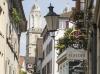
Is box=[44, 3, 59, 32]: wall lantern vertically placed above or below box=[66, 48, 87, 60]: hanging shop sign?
above

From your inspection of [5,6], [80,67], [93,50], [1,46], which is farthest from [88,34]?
[5,6]

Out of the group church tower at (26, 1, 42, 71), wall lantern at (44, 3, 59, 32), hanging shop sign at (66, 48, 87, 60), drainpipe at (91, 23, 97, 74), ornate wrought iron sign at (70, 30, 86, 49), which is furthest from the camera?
church tower at (26, 1, 42, 71)

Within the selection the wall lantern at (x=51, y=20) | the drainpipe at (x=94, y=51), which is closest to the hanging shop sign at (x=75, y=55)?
the drainpipe at (x=94, y=51)

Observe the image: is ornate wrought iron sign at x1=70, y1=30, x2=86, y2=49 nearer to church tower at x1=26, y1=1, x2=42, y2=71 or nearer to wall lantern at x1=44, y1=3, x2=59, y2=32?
wall lantern at x1=44, y1=3, x2=59, y2=32

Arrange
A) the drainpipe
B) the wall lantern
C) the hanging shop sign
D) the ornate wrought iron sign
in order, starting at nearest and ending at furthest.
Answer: the wall lantern, the drainpipe, the hanging shop sign, the ornate wrought iron sign

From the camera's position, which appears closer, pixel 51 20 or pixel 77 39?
pixel 51 20

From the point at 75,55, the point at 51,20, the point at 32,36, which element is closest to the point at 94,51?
the point at 75,55

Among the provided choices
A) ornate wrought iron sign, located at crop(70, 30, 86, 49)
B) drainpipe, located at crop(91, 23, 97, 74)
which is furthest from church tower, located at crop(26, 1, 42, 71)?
drainpipe, located at crop(91, 23, 97, 74)

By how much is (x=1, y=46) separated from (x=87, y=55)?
7.40 metres

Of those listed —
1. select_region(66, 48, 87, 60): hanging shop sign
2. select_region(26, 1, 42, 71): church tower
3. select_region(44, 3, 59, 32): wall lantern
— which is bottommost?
select_region(26, 1, 42, 71): church tower

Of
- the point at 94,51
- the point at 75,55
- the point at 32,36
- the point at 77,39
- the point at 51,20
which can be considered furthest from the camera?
the point at 32,36

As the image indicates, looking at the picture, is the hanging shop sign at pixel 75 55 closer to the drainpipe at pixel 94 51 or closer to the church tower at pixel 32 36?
the drainpipe at pixel 94 51

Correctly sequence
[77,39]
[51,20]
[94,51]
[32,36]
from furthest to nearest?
[32,36], [77,39], [94,51], [51,20]

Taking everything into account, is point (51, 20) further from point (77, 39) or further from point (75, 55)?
point (77, 39)
